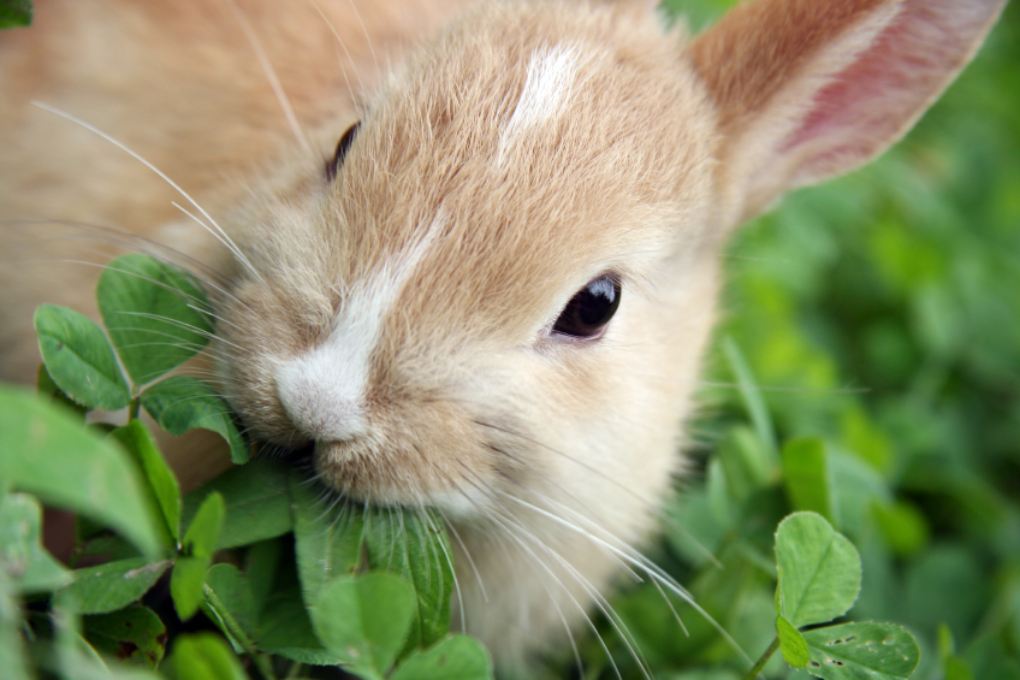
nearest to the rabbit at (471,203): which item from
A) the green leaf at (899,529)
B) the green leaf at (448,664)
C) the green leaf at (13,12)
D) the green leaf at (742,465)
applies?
the green leaf at (742,465)

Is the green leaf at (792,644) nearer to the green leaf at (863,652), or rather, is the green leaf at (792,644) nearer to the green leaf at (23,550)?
the green leaf at (863,652)

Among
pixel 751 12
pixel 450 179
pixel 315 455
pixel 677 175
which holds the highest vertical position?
pixel 751 12

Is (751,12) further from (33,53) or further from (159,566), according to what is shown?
(33,53)

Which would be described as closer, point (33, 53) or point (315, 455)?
point (315, 455)

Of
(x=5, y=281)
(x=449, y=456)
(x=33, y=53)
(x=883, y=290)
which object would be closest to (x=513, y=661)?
(x=449, y=456)

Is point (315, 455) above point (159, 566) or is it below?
above

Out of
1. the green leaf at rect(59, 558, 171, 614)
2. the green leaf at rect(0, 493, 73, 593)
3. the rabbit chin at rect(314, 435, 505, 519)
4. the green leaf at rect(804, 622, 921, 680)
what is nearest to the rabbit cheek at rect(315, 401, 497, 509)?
the rabbit chin at rect(314, 435, 505, 519)

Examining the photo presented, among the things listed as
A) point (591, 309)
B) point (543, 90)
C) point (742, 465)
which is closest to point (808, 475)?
point (742, 465)
